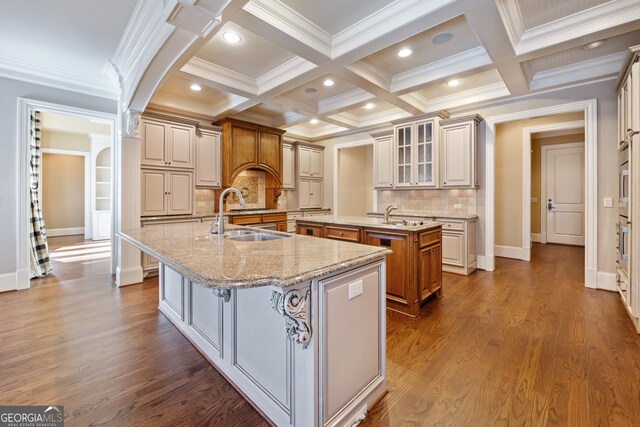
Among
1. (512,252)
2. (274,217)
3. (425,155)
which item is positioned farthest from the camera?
(274,217)

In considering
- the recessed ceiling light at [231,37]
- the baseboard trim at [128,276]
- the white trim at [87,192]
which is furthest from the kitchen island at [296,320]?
the white trim at [87,192]

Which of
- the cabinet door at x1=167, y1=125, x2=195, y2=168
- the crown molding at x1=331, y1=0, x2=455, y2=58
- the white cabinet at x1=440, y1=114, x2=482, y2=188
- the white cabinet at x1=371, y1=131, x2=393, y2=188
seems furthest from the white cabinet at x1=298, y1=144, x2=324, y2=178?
the crown molding at x1=331, y1=0, x2=455, y2=58

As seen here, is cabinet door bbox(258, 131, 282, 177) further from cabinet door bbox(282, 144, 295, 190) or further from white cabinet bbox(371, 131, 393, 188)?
white cabinet bbox(371, 131, 393, 188)

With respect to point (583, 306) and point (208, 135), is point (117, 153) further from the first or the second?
point (583, 306)

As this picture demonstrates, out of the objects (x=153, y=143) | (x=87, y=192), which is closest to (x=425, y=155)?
(x=153, y=143)

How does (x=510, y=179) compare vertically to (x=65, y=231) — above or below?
above

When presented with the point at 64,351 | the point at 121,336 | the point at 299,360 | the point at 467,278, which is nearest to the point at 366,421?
the point at 299,360

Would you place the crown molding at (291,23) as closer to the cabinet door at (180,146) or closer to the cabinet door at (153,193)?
the cabinet door at (180,146)

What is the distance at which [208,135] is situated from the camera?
16.1ft

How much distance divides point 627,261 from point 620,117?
156cm

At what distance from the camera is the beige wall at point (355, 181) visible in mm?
7328

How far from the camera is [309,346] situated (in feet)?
4.22

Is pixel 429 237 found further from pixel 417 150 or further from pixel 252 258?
pixel 417 150

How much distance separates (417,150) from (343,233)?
2.44 meters
